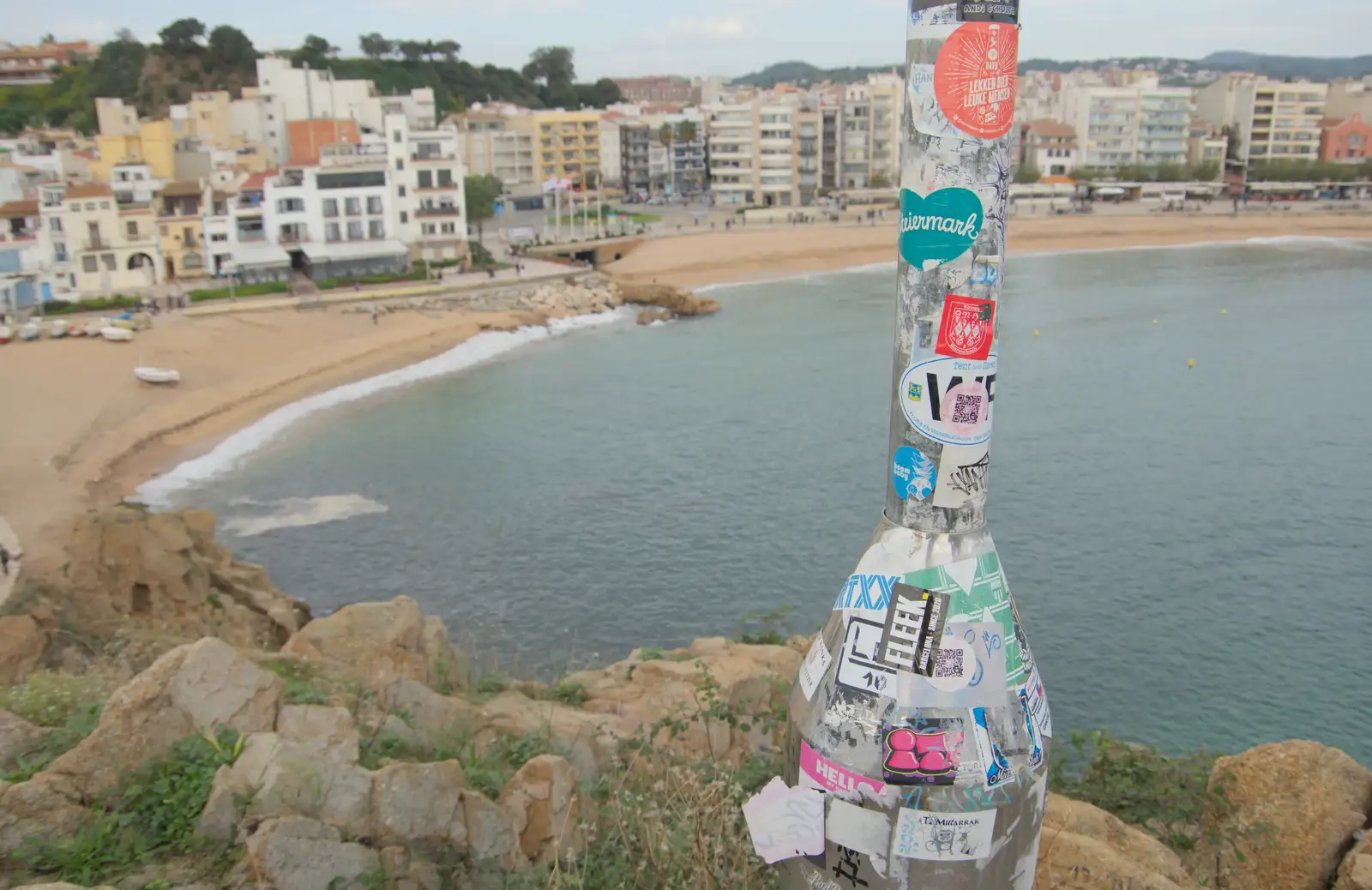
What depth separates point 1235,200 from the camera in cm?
8819

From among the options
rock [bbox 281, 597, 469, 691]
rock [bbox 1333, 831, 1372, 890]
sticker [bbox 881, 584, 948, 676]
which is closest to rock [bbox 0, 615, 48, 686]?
rock [bbox 281, 597, 469, 691]

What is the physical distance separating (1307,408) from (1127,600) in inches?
699

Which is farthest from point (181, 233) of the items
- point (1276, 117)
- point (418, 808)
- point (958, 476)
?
point (1276, 117)

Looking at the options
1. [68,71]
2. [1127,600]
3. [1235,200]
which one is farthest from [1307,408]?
[68,71]

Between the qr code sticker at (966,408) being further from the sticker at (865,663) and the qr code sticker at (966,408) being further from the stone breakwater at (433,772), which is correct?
the stone breakwater at (433,772)

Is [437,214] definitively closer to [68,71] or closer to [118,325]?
[118,325]

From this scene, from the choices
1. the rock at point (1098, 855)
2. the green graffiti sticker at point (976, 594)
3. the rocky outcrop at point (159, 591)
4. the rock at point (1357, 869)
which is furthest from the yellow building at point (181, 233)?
the rock at point (1357, 869)

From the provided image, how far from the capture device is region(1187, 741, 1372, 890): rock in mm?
8703

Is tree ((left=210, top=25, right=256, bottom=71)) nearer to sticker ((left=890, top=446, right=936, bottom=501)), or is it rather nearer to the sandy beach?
the sandy beach

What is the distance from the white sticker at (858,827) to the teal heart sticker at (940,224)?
10.7ft

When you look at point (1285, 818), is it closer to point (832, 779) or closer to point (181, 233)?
point (832, 779)

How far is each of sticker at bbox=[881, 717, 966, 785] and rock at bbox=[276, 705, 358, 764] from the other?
12.7 ft

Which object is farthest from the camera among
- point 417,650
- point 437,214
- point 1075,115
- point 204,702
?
point 1075,115

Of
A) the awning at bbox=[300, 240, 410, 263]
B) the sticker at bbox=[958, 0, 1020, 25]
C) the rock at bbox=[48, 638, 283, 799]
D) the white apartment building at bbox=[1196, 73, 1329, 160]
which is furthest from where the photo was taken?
the white apartment building at bbox=[1196, 73, 1329, 160]
